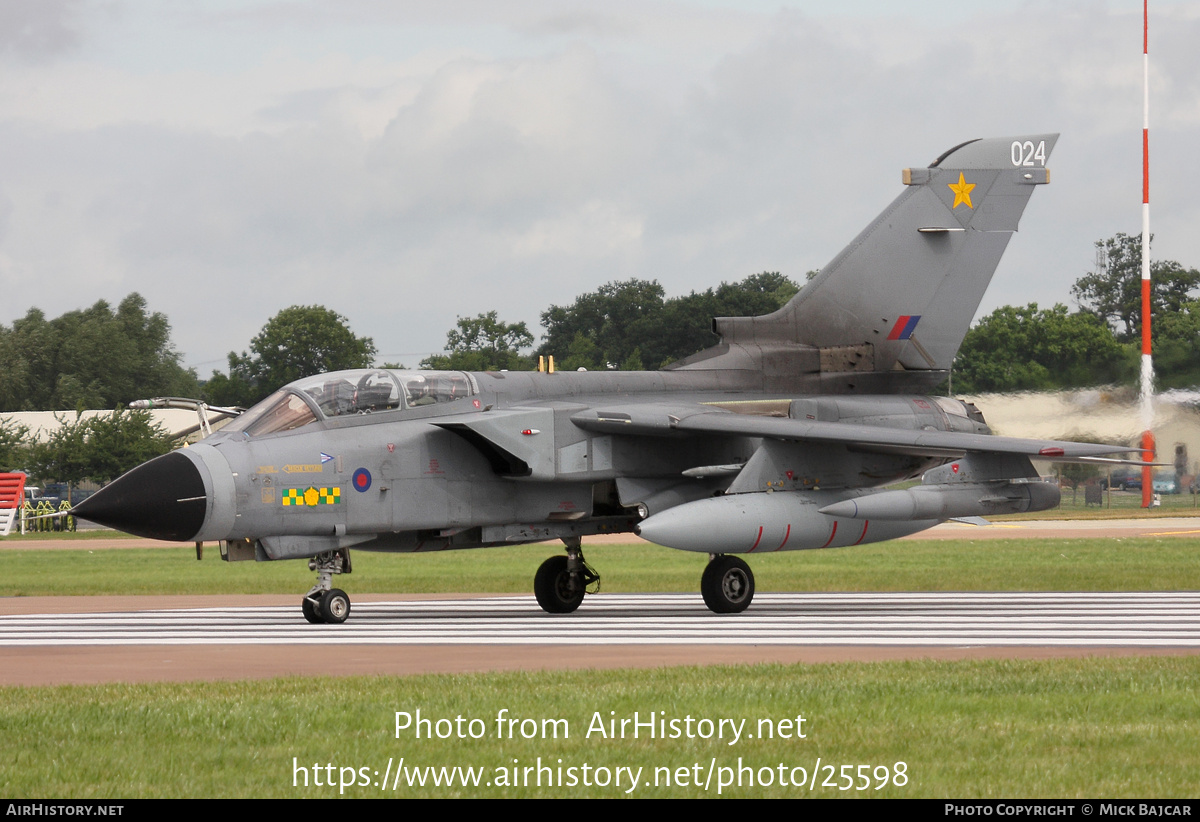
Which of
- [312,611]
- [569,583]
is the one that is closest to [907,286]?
[569,583]

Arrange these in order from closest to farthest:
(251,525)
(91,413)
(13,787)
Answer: (13,787) → (251,525) → (91,413)

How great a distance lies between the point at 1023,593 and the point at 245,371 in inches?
2828

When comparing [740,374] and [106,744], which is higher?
[740,374]

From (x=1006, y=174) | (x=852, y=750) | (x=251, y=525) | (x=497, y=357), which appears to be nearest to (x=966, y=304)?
(x=1006, y=174)

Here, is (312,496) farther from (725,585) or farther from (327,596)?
(725,585)

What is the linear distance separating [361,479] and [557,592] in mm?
3331

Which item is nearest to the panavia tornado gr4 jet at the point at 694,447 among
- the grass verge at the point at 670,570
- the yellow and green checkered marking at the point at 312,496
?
the yellow and green checkered marking at the point at 312,496

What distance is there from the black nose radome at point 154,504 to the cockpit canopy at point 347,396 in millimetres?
997

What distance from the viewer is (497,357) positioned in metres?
88.4

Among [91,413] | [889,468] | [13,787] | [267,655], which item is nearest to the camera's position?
[13,787]

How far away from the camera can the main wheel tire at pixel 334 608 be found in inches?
612

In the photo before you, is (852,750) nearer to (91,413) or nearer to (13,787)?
(13,787)

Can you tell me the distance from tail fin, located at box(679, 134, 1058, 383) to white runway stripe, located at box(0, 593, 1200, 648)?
318 cm

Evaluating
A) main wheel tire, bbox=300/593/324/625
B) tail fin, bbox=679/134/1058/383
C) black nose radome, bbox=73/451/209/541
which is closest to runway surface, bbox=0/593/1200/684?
main wheel tire, bbox=300/593/324/625
